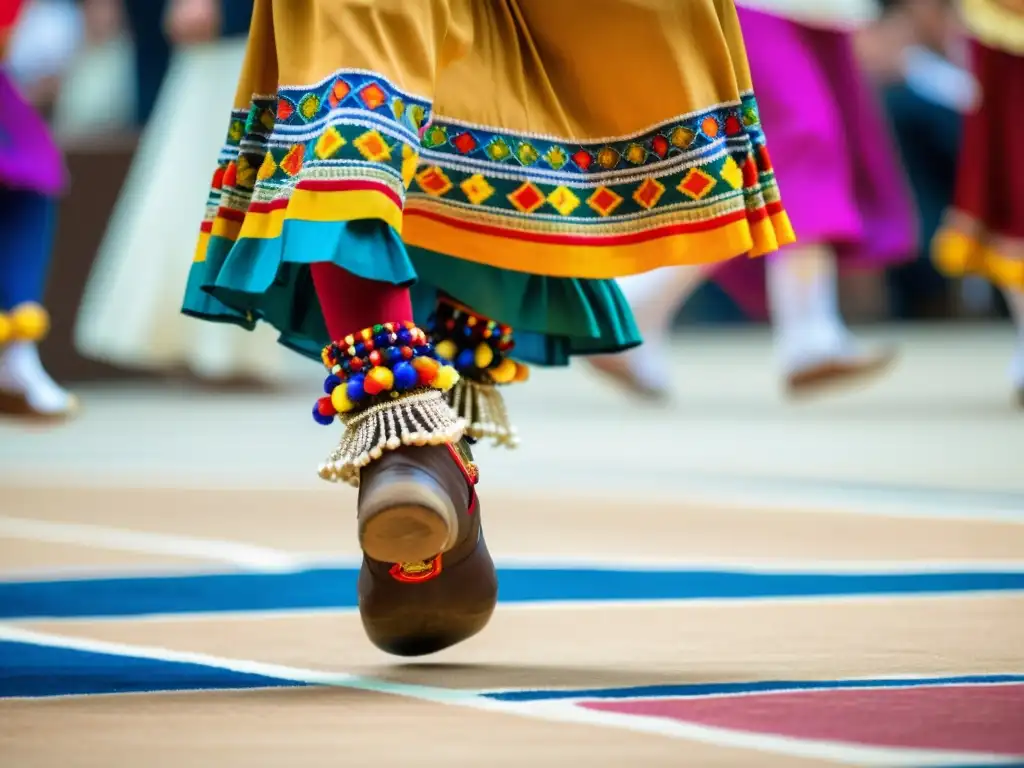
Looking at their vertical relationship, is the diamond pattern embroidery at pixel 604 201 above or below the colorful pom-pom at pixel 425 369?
above

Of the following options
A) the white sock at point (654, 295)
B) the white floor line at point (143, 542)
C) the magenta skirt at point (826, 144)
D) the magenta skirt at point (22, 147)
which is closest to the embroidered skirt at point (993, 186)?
the magenta skirt at point (826, 144)

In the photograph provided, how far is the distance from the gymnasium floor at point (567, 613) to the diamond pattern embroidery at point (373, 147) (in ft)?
1.27

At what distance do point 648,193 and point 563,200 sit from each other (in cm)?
7

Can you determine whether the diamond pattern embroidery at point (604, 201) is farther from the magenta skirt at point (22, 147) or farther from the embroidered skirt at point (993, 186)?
the embroidered skirt at point (993, 186)

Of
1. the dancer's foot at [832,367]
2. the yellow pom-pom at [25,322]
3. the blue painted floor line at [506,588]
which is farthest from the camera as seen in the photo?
the dancer's foot at [832,367]

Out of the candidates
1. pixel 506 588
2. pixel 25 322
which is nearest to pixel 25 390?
pixel 25 322

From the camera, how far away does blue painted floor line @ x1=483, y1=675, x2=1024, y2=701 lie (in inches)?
51.5

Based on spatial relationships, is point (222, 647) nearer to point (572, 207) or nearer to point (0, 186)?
point (572, 207)

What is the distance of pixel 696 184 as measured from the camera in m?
1.53

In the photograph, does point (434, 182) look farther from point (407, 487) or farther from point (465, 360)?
point (407, 487)

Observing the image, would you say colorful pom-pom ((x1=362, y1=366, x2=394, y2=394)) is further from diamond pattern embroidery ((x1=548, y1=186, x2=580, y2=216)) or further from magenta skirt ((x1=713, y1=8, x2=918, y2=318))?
magenta skirt ((x1=713, y1=8, x2=918, y2=318))

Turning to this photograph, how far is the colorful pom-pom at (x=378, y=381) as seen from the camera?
4.44 feet

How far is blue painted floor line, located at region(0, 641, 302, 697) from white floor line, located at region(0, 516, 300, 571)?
1.82ft

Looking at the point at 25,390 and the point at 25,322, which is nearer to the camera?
the point at 25,322
